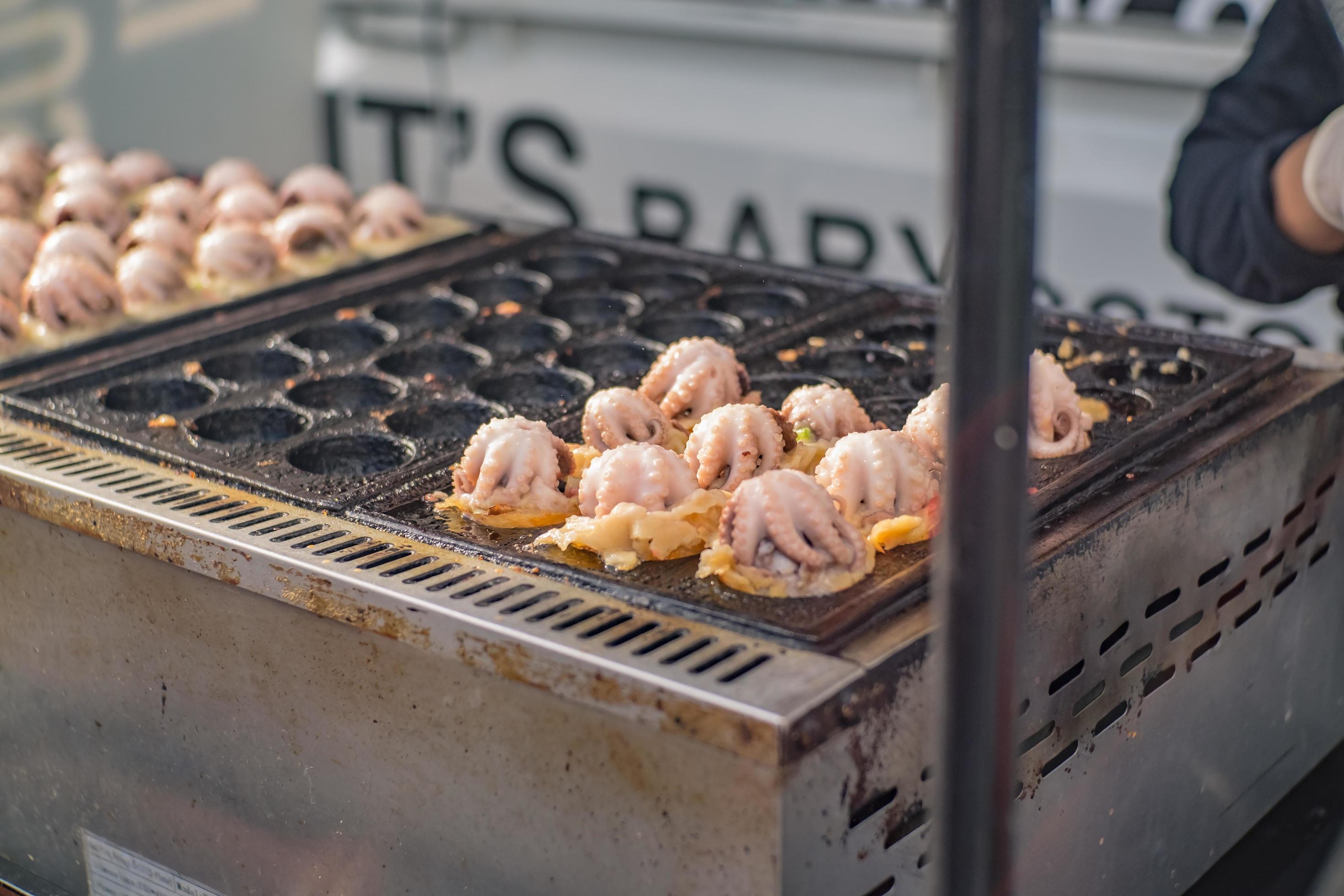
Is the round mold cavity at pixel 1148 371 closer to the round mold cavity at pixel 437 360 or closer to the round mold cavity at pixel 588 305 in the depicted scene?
the round mold cavity at pixel 588 305

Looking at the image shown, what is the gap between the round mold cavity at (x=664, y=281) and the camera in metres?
2.19

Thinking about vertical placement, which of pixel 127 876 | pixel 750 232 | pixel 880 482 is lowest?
pixel 127 876

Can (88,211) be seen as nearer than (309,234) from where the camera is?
No

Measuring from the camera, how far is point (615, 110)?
4293 millimetres

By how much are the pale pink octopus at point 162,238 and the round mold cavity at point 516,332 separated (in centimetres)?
64

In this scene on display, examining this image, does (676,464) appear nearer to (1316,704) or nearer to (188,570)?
(188,570)

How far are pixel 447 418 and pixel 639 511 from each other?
52 cm

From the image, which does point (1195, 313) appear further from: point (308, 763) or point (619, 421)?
point (308, 763)

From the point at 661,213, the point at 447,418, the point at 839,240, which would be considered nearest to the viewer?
the point at 447,418

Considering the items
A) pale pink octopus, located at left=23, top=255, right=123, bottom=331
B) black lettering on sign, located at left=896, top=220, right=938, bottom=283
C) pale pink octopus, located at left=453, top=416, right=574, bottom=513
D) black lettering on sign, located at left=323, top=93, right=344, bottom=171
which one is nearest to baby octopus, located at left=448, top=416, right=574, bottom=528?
pale pink octopus, located at left=453, top=416, right=574, bottom=513

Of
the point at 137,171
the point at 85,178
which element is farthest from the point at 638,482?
the point at 137,171

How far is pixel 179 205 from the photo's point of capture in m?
2.60

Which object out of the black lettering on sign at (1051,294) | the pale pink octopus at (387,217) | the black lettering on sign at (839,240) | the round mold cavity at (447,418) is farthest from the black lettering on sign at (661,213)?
the round mold cavity at (447,418)

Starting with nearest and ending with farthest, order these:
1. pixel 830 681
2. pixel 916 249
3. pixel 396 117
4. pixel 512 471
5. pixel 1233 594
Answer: pixel 830 681, pixel 512 471, pixel 1233 594, pixel 916 249, pixel 396 117
